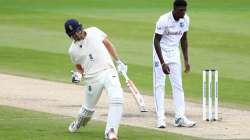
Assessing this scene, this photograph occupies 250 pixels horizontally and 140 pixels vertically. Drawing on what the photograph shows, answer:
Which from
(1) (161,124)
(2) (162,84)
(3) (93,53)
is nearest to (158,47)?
(2) (162,84)

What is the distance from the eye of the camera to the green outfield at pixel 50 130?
43.0 ft

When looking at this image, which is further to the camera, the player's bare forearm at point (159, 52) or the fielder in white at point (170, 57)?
the fielder in white at point (170, 57)

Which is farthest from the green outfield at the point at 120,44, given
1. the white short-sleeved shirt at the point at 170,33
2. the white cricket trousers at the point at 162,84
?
the white short-sleeved shirt at the point at 170,33

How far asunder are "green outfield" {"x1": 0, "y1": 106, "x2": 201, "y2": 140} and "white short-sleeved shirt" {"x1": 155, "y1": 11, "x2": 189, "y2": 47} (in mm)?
1557

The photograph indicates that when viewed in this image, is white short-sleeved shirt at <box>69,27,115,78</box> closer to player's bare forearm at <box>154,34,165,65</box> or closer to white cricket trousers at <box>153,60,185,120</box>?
player's bare forearm at <box>154,34,165,65</box>

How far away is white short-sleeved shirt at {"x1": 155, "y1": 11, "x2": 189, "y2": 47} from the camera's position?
1451 centimetres

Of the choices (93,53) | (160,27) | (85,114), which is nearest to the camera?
(93,53)

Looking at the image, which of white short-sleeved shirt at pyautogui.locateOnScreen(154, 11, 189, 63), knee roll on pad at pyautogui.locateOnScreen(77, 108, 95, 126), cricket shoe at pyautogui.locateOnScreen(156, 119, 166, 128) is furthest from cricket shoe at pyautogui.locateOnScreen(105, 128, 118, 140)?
white short-sleeved shirt at pyautogui.locateOnScreen(154, 11, 189, 63)

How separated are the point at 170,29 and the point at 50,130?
2.57m

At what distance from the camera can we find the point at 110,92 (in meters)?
12.8

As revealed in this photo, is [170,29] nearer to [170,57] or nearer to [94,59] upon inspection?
[170,57]

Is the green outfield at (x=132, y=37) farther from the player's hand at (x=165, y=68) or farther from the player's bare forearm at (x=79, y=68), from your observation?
the player's bare forearm at (x=79, y=68)

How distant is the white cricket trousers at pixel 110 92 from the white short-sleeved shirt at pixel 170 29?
5.62 feet

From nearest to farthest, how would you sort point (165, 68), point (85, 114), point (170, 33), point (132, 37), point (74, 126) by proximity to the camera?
point (85, 114) < point (74, 126) < point (165, 68) < point (170, 33) < point (132, 37)
